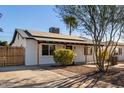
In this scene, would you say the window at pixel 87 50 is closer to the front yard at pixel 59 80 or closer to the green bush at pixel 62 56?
the green bush at pixel 62 56

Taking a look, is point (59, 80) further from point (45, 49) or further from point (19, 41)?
point (19, 41)

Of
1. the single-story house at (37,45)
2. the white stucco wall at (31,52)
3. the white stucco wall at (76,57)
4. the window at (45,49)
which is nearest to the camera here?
the white stucco wall at (31,52)

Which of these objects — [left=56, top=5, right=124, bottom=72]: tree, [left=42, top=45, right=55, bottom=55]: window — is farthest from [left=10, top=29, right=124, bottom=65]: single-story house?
[left=56, top=5, right=124, bottom=72]: tree

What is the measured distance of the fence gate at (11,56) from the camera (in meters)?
17.7

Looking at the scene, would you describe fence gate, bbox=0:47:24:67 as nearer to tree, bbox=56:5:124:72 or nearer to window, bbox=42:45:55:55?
window, bbox=42:45:55:55

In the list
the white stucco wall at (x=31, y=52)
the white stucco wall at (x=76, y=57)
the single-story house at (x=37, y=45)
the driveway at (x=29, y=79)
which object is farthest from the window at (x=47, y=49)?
the driveway at (x=29, y=79)

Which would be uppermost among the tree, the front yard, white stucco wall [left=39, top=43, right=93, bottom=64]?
the tree

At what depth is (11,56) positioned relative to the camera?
1817 cm

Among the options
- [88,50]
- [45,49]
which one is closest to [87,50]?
[88,50]

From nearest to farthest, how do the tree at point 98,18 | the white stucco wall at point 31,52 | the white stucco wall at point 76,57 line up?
the tree at point 98,18
the white stucco wall at point 31,52
the white stucco wall at point 76,57

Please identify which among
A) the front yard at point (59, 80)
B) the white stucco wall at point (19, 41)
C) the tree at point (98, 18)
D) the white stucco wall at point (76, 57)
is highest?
the tree at point (98, 18)

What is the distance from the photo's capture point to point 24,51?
62.2 feet

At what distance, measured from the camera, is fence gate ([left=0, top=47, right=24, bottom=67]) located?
1770cm

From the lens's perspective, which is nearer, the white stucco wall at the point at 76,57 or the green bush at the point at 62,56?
the green bush at the point at 62,56
